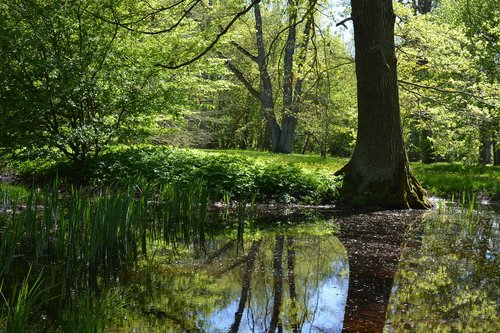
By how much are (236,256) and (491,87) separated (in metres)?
8.78

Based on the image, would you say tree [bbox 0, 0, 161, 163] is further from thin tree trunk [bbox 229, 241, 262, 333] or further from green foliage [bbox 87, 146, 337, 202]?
thin tree trunk [bbox 229, 241, 262, 333]

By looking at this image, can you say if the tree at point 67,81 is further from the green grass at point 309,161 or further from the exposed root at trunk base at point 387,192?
the exposed root at trunk base at point 387,192

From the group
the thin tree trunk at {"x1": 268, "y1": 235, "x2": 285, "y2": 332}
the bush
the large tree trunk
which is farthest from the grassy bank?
the thin tree trunk at {"x1": 268, "y1": 235, "x2": 285, "y2": 332}

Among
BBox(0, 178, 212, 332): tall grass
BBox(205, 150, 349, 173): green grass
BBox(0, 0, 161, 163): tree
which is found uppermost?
BBox(0, 0, 161, 163): tree

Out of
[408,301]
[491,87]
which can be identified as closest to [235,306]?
[408,301]

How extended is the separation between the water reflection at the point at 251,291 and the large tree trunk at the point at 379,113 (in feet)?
13.2

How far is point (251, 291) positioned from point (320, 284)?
2.07 feet

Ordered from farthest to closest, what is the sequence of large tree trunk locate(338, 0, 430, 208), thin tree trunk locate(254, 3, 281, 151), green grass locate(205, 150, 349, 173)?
thin tree trunk locate(254, 3, 281, 151) < green grass locate(205, 150, 349, 173) < large tree trunk locate(338, 0, 430, 208)

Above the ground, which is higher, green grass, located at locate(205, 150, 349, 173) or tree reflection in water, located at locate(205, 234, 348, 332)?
green grass, located at locate(205, 150, 349, 173)

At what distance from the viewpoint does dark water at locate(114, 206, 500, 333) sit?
10.3 feet

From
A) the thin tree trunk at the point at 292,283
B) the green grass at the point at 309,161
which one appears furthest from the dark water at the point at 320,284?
the green grass at the point at 309,161

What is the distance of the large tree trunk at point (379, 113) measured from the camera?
886 centimetres

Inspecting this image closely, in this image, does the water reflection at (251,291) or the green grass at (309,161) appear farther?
the green grass at (309,161)

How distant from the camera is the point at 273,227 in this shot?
6.67m
